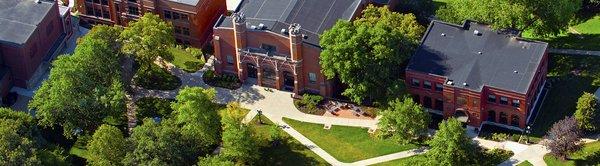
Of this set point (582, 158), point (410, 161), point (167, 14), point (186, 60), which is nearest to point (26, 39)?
point (167, 14)

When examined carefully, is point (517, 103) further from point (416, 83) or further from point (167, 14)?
point (167, 14)

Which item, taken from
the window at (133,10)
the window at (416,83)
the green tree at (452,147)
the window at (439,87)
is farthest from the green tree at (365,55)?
the window at (133,10)

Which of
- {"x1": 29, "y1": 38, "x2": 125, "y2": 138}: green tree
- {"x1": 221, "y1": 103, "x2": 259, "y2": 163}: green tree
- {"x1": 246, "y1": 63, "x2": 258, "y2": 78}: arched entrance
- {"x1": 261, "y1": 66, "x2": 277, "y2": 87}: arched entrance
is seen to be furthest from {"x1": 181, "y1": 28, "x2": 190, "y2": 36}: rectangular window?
{"x1": 221, "y1": 103, "x2": 259, "y2": 163}: green tree

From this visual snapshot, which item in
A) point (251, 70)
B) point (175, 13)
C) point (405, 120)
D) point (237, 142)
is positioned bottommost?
point (237, 142)

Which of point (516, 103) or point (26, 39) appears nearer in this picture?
point (516, 103)

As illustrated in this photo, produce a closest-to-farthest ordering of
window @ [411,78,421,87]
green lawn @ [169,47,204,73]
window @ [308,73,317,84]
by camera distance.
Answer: window @ [411,78,421,87] < window @ [308,73,317,84] < green lawn @ [169,47,204,73]

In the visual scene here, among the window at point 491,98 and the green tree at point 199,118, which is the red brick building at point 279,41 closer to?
the green tree at point 199,118

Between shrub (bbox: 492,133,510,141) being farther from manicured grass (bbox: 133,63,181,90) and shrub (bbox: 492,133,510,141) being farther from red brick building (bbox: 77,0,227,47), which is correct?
red brick building (bbox: 77,0,227,47)
